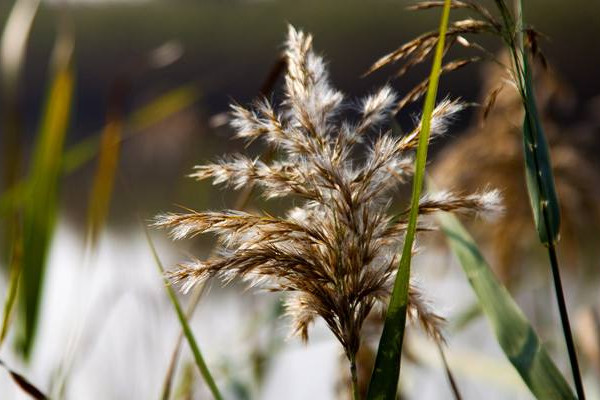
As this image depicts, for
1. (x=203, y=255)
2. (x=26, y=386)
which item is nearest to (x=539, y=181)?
(x=26, y=386)

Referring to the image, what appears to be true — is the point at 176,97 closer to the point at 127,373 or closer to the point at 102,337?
the point at 127,373

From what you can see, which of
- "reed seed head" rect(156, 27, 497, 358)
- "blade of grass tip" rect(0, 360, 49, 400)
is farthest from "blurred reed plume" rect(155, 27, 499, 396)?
"blade of grass tip" rect(0, 360, 49, 400)

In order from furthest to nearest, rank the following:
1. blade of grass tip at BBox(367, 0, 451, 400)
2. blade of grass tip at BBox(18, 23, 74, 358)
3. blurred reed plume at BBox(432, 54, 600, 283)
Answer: blurred reed plume at BBox(432, 54, 600, 283) → blade of grass tip at BBox(18, 23, 74, 358) → blade of grass tip at BBox(367, 0, 451, 400)

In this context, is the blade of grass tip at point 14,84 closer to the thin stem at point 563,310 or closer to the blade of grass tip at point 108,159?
the blade of grass tip at point 108,159

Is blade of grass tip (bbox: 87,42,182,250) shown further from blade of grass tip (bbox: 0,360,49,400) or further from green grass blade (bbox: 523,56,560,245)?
green grass blade (bbox: 523,56,560,245)

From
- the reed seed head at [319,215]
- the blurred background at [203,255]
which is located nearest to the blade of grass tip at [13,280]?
the blurred background at [203,255]

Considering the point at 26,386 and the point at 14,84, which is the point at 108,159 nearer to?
the point at 14,84

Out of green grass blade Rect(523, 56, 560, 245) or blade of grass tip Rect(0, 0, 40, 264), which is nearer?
green grass blade Rect(523, 56, 560, 245)
